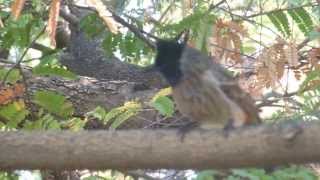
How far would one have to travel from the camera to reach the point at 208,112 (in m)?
3.37

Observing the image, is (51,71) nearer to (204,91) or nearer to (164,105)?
(164,105)

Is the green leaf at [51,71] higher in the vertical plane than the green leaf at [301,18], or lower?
lower

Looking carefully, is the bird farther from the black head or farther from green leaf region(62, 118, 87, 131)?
green leaf region(62, 118, 87, 131)

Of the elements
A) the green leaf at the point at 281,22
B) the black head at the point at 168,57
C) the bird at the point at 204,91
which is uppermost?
the green leaf at the point at 281,22

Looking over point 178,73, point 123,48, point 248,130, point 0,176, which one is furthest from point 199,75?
point 123,48

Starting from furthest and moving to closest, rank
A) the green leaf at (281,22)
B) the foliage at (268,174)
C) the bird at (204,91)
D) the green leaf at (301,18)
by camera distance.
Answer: the green leaf at (301,18) → the green leaf at (281,22) → the foliage at (268,174) → the bird at (204,91)

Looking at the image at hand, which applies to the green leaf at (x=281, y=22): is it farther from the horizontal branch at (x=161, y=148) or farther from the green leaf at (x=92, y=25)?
the horizontal branch at (x=161, y=148)

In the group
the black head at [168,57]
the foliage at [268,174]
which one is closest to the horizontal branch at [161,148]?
the black head at [168,57]

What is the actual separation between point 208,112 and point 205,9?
1079mm

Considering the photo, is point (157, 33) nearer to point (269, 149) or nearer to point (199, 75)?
point (199, 75)

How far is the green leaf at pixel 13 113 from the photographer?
4.00m

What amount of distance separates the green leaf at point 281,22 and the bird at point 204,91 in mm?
801

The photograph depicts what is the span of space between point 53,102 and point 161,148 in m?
1.55

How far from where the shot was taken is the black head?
316cm
